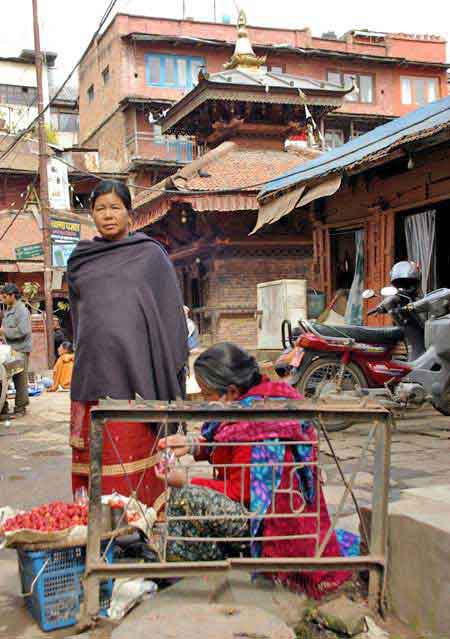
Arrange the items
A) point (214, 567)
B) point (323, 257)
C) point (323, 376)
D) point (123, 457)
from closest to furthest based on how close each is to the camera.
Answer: point (214, 567), point (123, 457), point (323, 376), point (323, 257)

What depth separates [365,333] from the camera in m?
7.20

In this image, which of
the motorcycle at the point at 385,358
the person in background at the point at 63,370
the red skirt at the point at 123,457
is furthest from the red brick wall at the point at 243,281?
the red skirt at the point at 123,457

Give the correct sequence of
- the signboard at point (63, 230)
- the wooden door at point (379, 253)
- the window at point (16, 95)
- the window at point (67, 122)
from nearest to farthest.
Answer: the wooden door at point (379, 253) < the signboard at point (63, 230) < the window at point (16, 95) < the window at point (67, 122)

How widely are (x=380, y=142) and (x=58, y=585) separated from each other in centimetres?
809

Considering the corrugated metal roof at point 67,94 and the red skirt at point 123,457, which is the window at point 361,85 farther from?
the red skirt at point 123,457

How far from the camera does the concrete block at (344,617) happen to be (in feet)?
8.25

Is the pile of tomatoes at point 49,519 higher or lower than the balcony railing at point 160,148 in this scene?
lower

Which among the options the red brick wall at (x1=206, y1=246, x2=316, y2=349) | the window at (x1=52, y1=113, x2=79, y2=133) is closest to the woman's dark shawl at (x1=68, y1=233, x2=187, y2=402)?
the red brick wall at (x1=206, y1=246, x2=316, y2=349)

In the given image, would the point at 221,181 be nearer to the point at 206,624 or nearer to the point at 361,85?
the point at 206,624

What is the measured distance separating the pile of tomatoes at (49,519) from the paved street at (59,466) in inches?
16.2

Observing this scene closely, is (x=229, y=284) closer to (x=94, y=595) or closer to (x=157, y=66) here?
(x=94, y=595)

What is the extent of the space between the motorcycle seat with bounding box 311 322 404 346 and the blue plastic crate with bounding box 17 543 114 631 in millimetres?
4690

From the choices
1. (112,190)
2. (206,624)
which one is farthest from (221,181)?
(206,624)

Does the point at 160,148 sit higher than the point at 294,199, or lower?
higher
